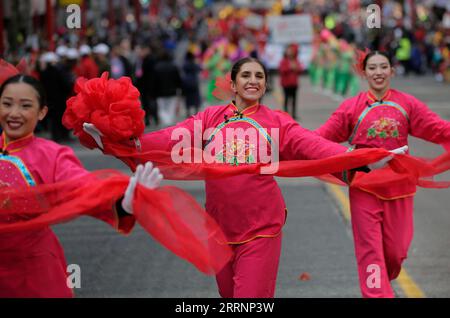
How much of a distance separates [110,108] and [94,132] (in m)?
0.22

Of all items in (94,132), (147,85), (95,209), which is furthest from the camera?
(147,85)

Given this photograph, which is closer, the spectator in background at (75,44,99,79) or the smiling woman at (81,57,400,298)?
the smiling woman at (81,57,400,298)

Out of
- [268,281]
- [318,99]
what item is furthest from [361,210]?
[318,99]

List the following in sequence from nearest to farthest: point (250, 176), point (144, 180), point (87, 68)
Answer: point (144, 180) < point (250, 176) < point (87, 68)

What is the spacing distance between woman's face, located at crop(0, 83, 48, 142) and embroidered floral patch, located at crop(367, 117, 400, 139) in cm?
318

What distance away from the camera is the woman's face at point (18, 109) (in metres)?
5.67

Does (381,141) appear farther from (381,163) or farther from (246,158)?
(246,158)

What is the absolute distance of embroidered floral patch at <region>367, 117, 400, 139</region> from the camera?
807 centimetres

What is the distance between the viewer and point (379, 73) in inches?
323

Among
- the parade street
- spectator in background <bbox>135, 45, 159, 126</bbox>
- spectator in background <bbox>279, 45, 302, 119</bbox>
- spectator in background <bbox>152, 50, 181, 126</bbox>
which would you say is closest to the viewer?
the parade street

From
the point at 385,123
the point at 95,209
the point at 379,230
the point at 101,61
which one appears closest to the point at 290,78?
the point at 101,61

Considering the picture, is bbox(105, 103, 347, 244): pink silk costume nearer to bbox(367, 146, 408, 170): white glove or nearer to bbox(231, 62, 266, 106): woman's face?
bbox(231, 62, 266, 106): woman's face

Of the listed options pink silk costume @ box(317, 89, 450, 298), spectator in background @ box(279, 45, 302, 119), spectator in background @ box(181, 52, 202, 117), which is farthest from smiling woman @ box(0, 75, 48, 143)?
spectator in background @ box(181, 52, 202, 117)

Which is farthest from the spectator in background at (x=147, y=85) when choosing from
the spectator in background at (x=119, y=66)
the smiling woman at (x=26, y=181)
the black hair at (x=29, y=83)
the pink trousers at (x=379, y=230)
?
the smiling woman at (x=26, y=181)
